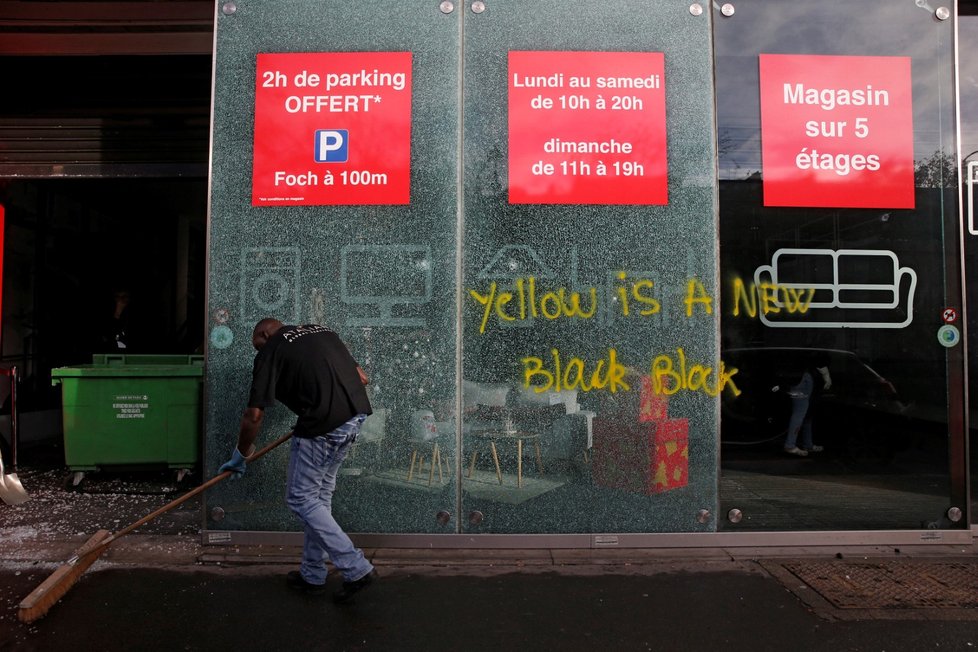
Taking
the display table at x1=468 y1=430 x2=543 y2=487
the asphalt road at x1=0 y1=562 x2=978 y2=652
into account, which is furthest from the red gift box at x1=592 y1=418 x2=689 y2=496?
the asphalt road at x1=0 y1=562 x2=978 y2=652

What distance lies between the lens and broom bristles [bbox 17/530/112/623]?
3295 mm

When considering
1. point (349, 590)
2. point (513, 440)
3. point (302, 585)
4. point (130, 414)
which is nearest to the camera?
point (349, 590)

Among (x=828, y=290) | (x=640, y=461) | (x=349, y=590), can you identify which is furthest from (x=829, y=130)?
(x=349, y=590)

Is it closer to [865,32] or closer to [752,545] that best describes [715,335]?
[752,545]

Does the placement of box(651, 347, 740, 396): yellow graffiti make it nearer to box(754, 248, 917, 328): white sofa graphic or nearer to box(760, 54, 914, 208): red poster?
box(754, 248, 917, 328): white sofa graphic

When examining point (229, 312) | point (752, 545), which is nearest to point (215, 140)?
point (229, 312)

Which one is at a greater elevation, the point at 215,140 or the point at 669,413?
the point at 215,140

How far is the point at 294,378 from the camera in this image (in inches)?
143

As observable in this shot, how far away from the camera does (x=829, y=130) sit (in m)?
4.68

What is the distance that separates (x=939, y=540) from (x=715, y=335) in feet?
7.31

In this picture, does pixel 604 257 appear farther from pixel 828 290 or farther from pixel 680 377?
pixel 828 290

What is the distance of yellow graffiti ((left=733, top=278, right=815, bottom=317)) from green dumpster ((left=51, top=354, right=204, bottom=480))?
4813 millimetres

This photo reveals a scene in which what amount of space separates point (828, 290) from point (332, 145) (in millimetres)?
3790

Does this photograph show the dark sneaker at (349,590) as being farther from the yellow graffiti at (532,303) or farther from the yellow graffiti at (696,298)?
the yellow graffiti at (696,298)
